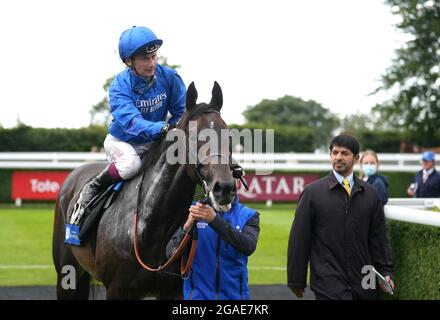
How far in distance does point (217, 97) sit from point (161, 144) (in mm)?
572

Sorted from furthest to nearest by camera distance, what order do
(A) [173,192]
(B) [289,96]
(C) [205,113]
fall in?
(B) [289,96] < (A) [173,192] < (C) [205,113]

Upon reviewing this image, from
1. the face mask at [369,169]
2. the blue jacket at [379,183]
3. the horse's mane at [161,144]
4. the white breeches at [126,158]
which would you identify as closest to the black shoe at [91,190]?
the white breeches at [126,158]

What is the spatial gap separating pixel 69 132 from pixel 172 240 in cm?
1869

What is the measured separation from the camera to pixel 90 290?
20.7 ft

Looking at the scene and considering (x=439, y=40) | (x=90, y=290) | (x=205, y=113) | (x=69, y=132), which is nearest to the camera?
(x=205, y=113)

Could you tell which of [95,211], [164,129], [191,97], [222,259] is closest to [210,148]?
[191,97]

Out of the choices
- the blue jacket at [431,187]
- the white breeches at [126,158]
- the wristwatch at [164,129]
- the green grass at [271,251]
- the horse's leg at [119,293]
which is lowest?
the green grass at [271,251]

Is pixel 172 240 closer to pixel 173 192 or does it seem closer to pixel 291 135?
pixel 173 192

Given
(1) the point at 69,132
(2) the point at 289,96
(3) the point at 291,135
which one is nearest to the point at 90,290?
(1) the point at 69,132

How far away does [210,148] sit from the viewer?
3893 mm

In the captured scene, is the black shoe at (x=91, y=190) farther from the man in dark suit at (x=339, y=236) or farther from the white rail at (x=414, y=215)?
the white rail at (x=414, y=215)

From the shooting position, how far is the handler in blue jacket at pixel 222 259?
4195 mm

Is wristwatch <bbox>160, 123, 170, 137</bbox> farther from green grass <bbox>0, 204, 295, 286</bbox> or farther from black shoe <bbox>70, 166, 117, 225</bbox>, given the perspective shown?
green grass <bbox>0, 204, 295, 286</bbox>

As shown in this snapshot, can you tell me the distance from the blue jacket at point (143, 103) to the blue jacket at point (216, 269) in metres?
0.68
